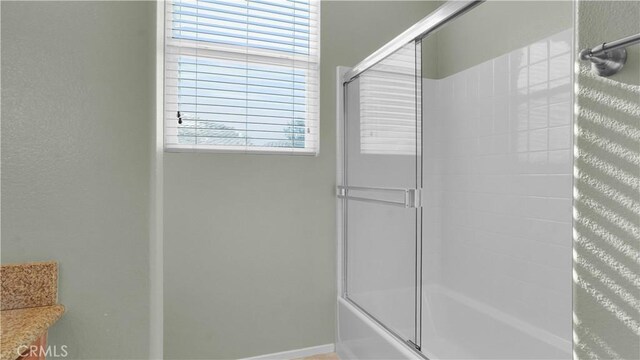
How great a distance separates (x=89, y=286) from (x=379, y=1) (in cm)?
221

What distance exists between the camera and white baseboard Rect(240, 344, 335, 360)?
79.6 inches

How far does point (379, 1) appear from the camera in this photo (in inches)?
89.9

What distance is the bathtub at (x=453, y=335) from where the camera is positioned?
1.64m

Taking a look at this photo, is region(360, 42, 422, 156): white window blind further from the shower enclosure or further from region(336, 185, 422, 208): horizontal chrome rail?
region(336, 185, 422, 208): horizontal chrome rail

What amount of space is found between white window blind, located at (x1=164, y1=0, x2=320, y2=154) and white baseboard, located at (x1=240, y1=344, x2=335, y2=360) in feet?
3.88

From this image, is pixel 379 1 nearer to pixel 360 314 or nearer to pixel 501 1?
pixel 501 1

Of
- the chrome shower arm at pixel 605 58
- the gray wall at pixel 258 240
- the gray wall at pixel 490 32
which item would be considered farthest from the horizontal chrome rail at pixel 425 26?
the chrome shower arm at pixel 605 58

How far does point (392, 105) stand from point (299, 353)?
1523 millimetres

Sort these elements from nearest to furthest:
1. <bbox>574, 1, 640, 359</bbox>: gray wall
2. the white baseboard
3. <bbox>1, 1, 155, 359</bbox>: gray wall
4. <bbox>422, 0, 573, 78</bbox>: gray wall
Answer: <bbox>574, 1, 640, 359</bbox>: gray wall < <bbox>1, 1, 155, 359</bbox>: gray wall < <bbox>422, 0, 573, 78</bbox>: gray wall < the white baseboard

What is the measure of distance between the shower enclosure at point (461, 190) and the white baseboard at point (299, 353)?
11 cm

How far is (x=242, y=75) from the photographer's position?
198 centimetres

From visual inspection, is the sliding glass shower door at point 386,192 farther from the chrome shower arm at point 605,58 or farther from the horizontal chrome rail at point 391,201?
the chrome shower arm at point 605,58

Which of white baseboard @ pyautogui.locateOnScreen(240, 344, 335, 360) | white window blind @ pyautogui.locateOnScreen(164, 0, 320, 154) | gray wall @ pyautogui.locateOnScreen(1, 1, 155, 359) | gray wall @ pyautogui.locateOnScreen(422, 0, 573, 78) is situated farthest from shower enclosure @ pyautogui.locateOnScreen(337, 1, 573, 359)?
gray wall @ pyautogui.locateOnScreen(1, 1, 155, 359)

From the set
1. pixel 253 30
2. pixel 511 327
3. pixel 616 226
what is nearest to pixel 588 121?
pixel 616 226
